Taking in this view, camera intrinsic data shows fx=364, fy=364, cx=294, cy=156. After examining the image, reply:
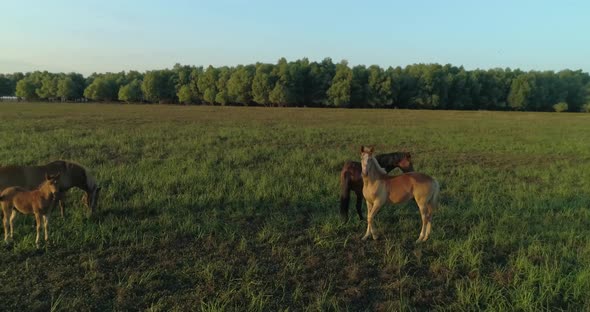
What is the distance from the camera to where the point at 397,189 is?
6.22 m

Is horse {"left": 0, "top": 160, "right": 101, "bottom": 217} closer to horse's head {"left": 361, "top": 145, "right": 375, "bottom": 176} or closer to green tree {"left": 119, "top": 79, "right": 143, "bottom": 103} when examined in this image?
horse's head {"left": 361, "top": 145, "right": 375, "bottom": 176}

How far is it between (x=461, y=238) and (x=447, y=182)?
4.73 m

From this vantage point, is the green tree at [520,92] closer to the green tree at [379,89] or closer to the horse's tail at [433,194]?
the green tree at [379,89]

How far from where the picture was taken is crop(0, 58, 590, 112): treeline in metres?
92.2

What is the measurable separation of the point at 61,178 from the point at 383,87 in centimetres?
9008

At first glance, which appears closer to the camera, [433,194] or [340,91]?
[433,194]

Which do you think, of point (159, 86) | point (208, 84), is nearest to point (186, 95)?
point (208, 84)

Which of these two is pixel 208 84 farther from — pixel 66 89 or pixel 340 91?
pixel 66 89

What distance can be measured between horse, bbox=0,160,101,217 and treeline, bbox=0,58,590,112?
85.1 m

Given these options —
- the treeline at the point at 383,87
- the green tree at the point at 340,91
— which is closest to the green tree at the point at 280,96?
the treeline at the point at 383,87

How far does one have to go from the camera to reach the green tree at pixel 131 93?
109 metres

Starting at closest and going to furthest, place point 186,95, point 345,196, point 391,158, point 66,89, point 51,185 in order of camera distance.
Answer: point 51,185 < point 345,196 < point 391,158 < point 186,95 < point 66,89

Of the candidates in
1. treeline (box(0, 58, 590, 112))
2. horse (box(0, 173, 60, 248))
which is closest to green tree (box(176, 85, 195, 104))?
treeline (box(0, 58, 590, 112))

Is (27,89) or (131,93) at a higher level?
(27,89)
